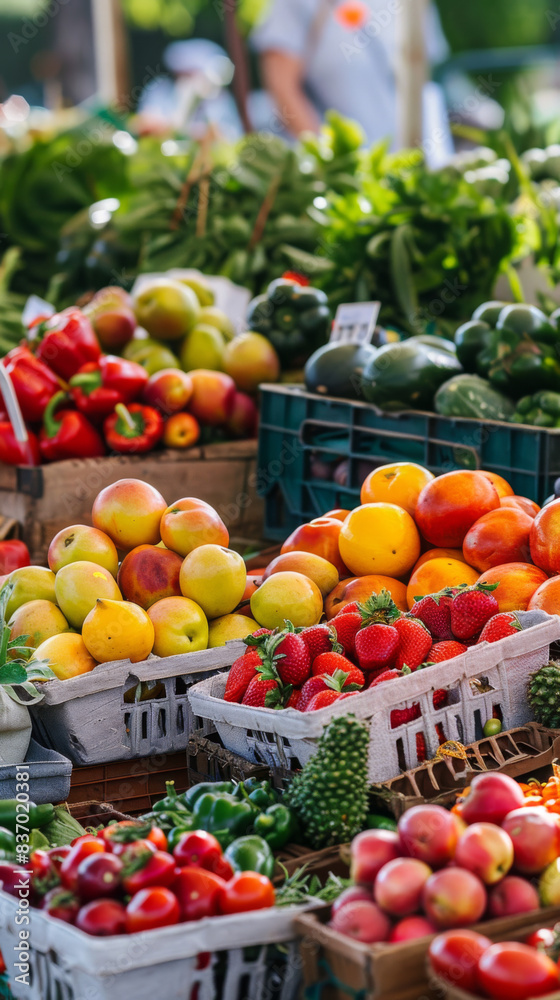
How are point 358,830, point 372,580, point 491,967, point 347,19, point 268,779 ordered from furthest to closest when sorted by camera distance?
point 347,19
point 372,580
point 268,779
point 358,830
point 491,967

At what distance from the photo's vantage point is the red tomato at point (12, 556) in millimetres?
3562

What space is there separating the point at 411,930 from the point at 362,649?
0.74m

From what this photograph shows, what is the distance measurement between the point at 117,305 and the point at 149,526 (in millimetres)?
2281

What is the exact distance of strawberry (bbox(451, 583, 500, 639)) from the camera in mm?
2232

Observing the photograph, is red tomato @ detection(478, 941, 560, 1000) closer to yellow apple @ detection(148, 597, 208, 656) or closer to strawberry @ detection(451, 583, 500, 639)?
strawberry @ detection(451, 583, 500, 639)

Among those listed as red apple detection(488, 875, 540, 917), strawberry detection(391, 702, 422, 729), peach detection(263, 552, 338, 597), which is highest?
peach detection(263, 552, 338, 597)

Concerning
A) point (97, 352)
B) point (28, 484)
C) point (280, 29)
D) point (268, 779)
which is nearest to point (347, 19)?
point (280, 29)

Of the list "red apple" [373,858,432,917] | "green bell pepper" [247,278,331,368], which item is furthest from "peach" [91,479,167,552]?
"green bell pepper" [247,278,331,368]

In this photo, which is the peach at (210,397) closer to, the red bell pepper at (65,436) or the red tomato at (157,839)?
the red bell pepper at (65,436)

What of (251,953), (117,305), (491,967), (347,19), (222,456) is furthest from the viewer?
(347,19)

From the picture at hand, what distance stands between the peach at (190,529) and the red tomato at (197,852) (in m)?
1.06

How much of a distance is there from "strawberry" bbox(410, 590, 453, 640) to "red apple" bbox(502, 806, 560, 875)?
0.70m

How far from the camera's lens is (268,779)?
210 cm

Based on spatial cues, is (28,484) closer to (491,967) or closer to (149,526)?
(149,526)
